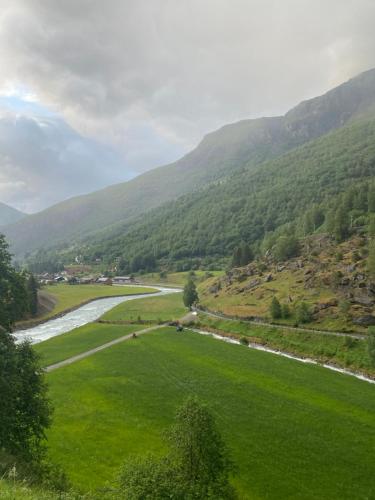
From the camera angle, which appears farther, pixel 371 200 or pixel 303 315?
pixel 371 200

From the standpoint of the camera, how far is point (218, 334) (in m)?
105

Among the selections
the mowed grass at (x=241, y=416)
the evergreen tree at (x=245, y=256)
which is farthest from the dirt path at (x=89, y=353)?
the evergreen tree at (x=245, y=256)

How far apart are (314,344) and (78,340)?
183 feet

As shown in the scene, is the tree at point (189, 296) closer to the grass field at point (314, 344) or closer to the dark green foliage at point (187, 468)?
the grass field at point (314, 344)

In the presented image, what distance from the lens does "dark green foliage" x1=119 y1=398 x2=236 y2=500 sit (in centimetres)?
2419

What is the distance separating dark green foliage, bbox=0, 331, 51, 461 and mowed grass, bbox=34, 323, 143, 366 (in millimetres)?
45759

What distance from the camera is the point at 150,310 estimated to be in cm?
14750

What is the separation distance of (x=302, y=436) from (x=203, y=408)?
20353mm

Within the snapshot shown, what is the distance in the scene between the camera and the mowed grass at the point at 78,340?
83562 mm

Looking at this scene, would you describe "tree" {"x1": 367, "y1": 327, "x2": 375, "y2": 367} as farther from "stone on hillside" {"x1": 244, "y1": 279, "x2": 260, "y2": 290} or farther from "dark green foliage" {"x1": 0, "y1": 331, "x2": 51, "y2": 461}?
"stone on hillside" {"x1": 244, "y1": 279, "x2": 260, "y2": 290}

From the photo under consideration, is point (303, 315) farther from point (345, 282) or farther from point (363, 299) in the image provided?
point (345, 282)

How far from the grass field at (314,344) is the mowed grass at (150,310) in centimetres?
3129

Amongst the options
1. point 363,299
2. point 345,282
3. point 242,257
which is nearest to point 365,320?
point 363,299

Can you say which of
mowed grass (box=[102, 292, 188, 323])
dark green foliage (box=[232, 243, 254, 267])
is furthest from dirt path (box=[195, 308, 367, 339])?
dark green foliage (box=[232, 243, 254, 267])
